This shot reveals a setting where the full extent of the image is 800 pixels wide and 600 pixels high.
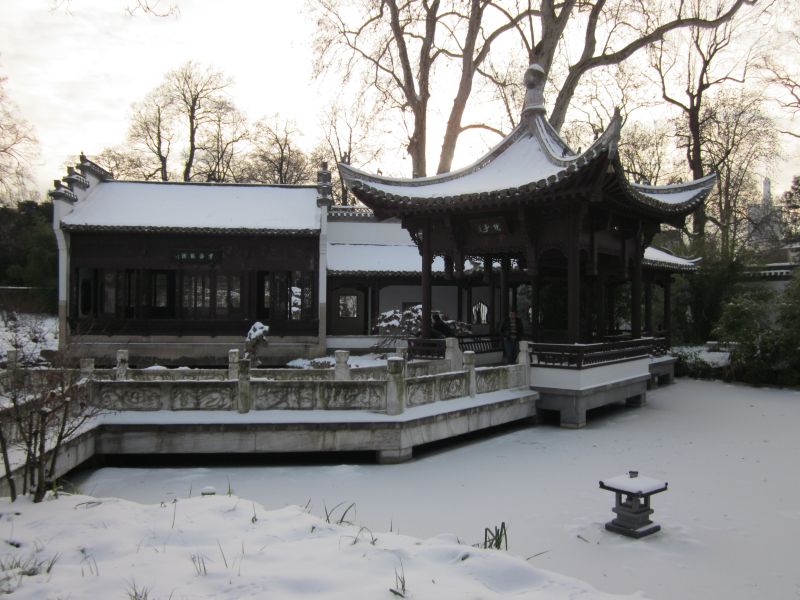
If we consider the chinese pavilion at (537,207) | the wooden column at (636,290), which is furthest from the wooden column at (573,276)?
the wooden column at (636,290)

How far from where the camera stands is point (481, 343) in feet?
41.3

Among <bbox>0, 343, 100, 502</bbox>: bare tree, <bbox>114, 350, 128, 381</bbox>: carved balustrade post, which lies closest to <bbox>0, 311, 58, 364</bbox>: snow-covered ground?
<bbox>114, 350, 128, 381</bbox>: carved balustrade post

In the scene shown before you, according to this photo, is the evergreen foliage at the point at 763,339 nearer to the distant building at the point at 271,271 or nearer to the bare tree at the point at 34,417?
the distant building at the point at 271,271

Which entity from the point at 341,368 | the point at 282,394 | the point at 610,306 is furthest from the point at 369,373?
the point at 610,306

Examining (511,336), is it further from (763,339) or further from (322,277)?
(322,277)

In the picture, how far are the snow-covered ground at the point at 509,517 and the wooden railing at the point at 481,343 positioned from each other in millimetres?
2970

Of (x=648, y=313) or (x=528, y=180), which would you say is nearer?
(x=528, y=180)

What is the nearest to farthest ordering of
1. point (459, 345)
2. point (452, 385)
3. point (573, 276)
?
point (452, 385) < point (573, 276) < point (459, 345)

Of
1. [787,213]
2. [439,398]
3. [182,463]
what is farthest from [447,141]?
[787,213]

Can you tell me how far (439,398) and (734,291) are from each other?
14703 millimetres

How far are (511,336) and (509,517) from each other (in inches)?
250

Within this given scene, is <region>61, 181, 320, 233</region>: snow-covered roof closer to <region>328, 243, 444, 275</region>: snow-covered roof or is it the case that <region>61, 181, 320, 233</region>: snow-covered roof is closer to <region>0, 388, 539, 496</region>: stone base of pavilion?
<region>328, 243, 444, 275</region>: snow-covered roof

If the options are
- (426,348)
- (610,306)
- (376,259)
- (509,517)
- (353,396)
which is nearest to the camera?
(509,517)

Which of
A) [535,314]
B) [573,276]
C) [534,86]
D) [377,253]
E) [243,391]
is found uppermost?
[534,86]
